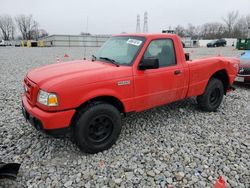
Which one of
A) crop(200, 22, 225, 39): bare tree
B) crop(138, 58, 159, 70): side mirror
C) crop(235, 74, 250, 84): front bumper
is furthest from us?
crop(200, 22, 225, 39): bare tree

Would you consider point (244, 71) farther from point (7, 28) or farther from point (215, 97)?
point (7, 28)

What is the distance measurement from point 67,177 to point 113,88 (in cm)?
144

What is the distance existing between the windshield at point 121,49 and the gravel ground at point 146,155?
1.40 m

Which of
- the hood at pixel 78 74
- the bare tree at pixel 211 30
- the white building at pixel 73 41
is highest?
the bare tree at pixel 211 30

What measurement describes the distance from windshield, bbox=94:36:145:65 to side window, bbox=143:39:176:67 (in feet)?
0.75

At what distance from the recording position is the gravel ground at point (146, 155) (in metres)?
3.02

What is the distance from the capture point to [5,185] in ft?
8.77

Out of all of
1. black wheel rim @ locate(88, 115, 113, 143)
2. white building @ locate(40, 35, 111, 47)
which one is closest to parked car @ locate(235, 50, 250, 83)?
black wheel rim @ locate(88, 115, 113, 143)

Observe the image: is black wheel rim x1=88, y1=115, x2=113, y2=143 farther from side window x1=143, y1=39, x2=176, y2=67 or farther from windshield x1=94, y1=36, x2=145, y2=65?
side window x1=143, y1=39, x2=176, y2=67

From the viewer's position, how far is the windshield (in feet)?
12.9

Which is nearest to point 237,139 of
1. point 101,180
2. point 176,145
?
point 176,145

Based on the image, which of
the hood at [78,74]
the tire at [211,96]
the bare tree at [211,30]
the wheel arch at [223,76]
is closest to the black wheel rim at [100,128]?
the hood at [78,74]

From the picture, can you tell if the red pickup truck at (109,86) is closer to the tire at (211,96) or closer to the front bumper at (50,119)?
the front bumper at (50,119)

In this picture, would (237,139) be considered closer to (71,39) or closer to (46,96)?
(46,96)
